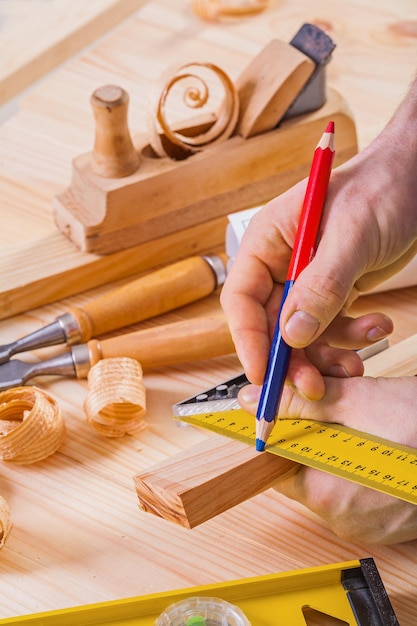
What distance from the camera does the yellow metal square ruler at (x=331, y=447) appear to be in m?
0.94

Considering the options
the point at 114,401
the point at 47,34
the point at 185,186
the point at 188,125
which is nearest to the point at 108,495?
the point at 114,401

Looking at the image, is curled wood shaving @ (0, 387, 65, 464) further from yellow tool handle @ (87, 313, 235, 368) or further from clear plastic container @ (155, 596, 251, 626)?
clear plastic container @ (155, 596, 251, 626)

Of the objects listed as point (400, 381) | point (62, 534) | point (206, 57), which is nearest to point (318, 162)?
point (400, 381)

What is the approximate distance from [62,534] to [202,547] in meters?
0.16

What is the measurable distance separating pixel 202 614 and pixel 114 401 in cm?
34

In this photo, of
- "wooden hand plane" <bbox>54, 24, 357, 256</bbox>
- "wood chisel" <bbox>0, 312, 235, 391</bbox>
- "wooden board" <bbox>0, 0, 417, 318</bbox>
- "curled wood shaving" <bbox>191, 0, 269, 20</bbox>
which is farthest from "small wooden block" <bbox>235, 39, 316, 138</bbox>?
"curled wood shaving" <bbox>191, 0, 269, 20</bbox>

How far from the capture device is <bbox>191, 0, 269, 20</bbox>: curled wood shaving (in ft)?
6.48

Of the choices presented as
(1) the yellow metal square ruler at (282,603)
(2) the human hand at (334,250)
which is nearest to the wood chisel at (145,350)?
(2) the human hand at (334,250)

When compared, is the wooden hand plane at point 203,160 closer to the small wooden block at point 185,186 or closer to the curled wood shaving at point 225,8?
the small wooden block at point 185,186

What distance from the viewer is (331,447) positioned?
3.24ft

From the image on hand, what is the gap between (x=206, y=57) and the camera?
1.87 meters

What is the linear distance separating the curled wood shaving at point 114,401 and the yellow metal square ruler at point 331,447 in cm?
11

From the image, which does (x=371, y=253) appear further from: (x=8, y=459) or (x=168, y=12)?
(x=168, y=12)

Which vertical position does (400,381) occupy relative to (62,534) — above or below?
above
